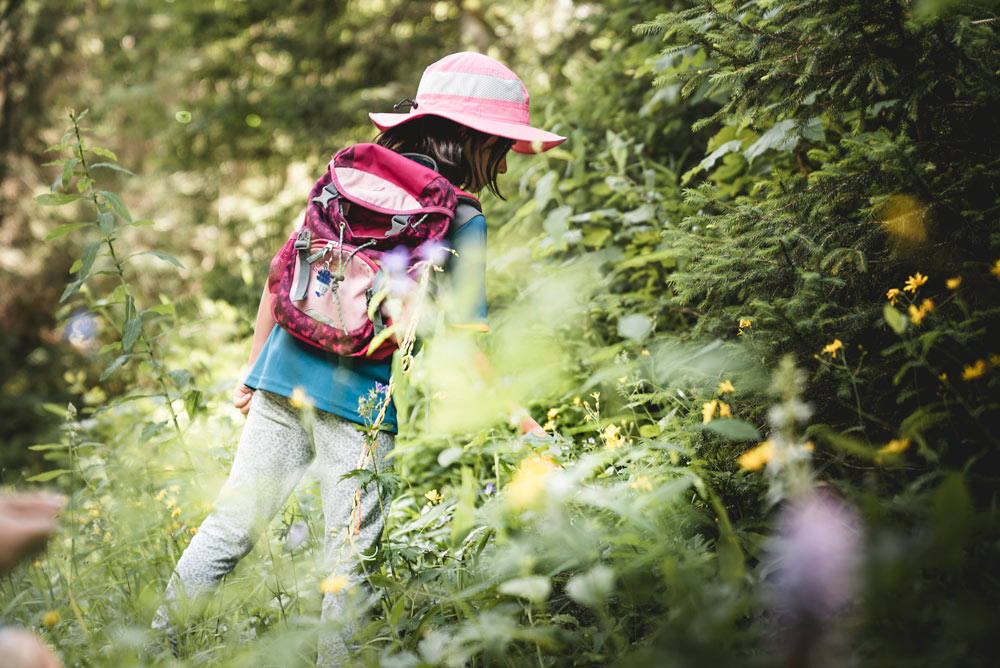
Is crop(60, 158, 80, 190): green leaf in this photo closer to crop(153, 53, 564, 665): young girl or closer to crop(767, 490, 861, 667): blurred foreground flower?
crop(153, 53, 564, 665): young girl

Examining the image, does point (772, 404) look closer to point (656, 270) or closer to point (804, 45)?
point (804, 45)

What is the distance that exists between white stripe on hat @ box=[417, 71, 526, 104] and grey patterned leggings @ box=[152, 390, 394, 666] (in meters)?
1.03

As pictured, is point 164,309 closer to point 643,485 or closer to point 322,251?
point 322,251

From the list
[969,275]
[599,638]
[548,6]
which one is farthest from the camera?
[548,6]

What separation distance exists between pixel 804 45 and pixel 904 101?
293 millimetres

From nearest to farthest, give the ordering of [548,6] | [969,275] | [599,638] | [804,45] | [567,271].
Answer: [599,638] → [969,275] → [804,45] → [567,271] → [548,6]

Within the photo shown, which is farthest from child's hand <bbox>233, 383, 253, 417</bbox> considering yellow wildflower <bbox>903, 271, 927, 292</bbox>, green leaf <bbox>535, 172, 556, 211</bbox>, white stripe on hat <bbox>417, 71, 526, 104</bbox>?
yellow wildflower <bbox>903, 271, 927, 292</bbox>

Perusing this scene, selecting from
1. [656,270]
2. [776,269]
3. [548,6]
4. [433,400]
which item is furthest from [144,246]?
[776,269]

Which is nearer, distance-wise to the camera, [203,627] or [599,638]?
[599,638]

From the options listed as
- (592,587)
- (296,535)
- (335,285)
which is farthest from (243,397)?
(592,587)

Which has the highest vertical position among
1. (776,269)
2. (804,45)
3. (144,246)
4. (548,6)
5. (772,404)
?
Answer: (548,6)

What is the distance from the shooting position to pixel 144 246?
8703 millimetres

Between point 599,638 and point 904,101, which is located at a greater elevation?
point 904,101

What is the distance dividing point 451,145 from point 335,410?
86cm
